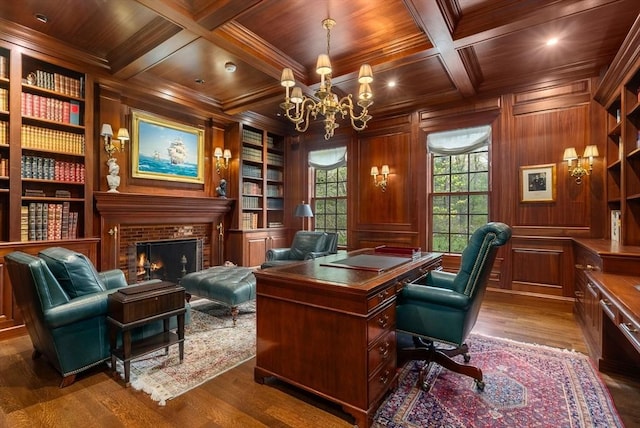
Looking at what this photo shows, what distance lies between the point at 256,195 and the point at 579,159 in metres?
4.93

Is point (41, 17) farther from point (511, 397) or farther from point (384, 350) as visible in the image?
point (511, 397)

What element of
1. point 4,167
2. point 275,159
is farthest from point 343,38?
point 4,167

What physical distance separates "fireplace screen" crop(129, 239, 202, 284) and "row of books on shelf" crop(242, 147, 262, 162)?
68.1 inches

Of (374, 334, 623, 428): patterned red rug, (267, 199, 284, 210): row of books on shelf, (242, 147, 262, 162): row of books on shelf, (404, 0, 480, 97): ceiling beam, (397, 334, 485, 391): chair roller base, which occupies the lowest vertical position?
(374, 334, 623, 428): patterned red rug

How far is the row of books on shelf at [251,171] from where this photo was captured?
5.66 meters

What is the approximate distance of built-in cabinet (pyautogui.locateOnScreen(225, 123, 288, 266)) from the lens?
17.9 ft

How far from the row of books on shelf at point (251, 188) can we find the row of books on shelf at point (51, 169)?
248 cm

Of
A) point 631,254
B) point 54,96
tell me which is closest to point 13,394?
point 54,96

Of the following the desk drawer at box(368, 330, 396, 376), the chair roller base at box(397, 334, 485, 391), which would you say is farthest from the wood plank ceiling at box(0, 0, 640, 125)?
the chair roller base at box(397, 334, 485, 391)

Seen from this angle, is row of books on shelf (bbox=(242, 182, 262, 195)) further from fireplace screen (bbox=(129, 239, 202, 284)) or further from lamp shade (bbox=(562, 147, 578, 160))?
lamp shade (bbox=(562, 147, 578, 160))

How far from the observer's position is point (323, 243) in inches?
188

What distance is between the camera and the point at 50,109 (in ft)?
11.3

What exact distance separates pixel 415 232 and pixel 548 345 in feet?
8.13

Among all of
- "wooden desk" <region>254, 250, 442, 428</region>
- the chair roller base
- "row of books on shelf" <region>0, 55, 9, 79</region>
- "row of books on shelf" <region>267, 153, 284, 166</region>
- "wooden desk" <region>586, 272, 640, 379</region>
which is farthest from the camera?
"row of books on shelf" <region>267, 153, 284, 166</region>
